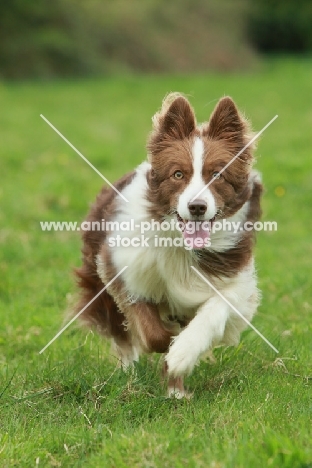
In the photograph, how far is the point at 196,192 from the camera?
416 cm

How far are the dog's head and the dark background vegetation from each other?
2014 cm

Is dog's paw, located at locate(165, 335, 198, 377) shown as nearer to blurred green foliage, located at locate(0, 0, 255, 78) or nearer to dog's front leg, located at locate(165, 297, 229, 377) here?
Result: dog's front leg, located at locate(165, 297, 229, 377)

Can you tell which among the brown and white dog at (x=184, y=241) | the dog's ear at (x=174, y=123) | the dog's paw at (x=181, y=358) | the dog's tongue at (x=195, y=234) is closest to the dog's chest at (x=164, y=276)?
the brown and white dog at (x=184, y=241)

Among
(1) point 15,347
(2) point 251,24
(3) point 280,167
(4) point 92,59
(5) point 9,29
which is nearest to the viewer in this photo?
(1) point 15,347

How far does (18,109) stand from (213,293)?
14.1m

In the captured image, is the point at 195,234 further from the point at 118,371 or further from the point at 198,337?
the point at 118,371

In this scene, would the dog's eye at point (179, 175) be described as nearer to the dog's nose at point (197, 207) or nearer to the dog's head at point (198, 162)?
the dog's head at point (198, 162)

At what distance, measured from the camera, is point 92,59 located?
25.8m

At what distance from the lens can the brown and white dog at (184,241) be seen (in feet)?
14.1

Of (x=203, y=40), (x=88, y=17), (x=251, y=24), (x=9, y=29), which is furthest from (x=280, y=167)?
(x=251, y=24)

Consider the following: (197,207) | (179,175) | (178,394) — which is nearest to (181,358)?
(178,394)

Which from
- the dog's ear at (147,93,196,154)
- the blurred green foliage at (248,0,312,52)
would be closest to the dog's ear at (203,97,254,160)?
the dog's ear at (147,93,196,154)

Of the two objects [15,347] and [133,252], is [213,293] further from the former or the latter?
[15,347]

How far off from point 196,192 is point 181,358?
0.89 metres
